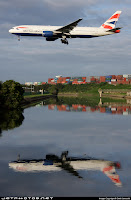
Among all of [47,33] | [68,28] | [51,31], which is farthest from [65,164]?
[51,31]

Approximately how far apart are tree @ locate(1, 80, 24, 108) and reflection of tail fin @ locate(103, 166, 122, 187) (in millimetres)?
58249

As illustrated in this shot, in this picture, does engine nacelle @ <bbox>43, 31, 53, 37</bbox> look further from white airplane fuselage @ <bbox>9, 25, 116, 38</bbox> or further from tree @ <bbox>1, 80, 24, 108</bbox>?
tree @ <bbox>1, 80, 24, 108</bbox>

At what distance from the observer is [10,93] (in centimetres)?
8244

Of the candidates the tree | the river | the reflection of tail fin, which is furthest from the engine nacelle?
the reflection of tail fin

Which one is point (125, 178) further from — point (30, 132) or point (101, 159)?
point (30, 132)

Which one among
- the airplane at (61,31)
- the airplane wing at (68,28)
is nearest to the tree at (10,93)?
the airplane at (61,31)

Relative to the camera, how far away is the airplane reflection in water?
84.5 feet

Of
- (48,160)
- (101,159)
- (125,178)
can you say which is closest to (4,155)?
(48,160)

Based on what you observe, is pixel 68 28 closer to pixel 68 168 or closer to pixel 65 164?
pixel 65 164

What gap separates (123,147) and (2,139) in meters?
17.2

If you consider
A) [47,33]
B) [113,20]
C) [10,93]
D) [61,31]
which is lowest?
[10,93]

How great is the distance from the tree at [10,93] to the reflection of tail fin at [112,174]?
58.2 metres

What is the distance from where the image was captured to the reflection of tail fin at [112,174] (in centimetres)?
2254

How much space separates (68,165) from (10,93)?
5763cm
